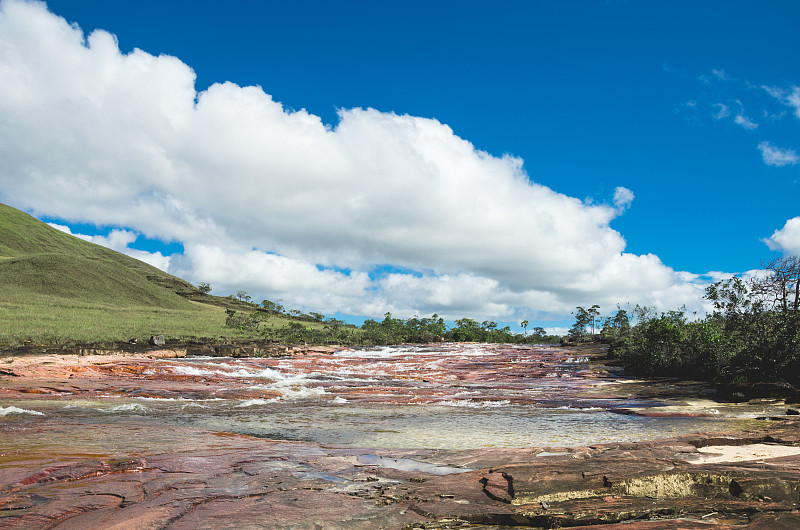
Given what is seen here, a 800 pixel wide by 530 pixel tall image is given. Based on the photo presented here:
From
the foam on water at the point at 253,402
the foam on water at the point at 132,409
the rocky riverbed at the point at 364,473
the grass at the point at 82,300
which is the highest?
the grass at the point at 82,300

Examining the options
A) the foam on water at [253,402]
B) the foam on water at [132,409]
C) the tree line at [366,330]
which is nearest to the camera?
the foam on water at [132,409]

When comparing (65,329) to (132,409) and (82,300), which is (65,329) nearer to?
(132,409)

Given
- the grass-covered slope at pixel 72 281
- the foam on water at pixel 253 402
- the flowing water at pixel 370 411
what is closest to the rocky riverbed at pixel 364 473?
the flowing water at pixel 370 411

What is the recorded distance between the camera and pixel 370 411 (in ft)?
47.3

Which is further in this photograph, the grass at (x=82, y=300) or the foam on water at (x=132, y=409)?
the grass at (x=82, y=300)

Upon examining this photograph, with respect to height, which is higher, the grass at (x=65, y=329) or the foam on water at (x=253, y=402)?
the grass at (x=65, y=329)

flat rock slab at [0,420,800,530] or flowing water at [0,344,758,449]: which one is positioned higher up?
flat rock slab at [0,420,800,530]

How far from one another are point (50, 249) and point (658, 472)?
599 ft

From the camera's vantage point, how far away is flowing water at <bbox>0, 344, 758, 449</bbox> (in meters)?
10.5

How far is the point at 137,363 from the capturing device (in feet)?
76.7

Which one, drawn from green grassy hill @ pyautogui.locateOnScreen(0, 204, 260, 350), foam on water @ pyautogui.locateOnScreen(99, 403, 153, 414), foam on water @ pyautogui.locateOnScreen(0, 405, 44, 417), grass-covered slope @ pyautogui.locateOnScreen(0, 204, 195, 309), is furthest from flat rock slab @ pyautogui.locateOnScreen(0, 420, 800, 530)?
grass-covered slope @ pyautogui.locateOnScreen(0, 204, 195, 309)

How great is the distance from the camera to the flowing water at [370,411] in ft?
34.3

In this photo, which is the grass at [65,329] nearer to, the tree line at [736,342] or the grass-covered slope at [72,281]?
the grass-covered slope at [72,281]

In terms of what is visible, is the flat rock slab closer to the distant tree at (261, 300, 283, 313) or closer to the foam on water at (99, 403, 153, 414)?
the foam on water at (99, 403, 153, 414)
